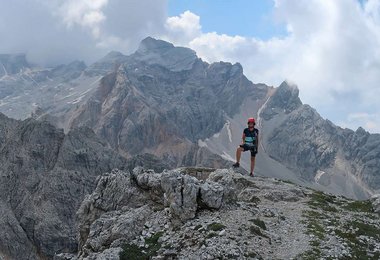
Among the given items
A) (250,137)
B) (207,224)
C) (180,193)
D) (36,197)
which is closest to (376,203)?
(250,137)

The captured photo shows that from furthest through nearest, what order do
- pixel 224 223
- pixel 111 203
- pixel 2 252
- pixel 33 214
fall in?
pixel 33 214
pixel 2 252
pixel 111 203
pixel 224 223

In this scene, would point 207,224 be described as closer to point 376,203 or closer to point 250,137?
point 250,137

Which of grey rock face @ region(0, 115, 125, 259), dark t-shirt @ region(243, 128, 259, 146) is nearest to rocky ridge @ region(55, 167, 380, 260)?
dark t-shirt @ region(243, 128, 259, 146)

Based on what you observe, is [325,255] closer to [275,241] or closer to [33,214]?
[275,241]

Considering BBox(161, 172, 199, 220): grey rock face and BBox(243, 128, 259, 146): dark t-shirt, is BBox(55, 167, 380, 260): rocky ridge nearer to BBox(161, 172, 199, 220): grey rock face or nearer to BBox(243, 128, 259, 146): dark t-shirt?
BBox(161, 172, 199, 220): grey rock face

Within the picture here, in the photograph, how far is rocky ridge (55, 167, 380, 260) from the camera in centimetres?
2491

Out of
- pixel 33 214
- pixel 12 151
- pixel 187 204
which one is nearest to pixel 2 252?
pixel 33 214

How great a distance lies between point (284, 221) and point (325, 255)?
213 inches

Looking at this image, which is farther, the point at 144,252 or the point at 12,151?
the point at 12,151

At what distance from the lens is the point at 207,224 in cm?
2667

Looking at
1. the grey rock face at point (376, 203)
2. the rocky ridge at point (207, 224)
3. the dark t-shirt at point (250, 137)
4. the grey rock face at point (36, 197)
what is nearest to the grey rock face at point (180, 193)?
the rocky ridge at point (207, 224)

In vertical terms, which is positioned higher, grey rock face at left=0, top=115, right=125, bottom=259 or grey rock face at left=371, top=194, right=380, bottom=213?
grey rock face at left=371, top=194, right=380, bottom=213

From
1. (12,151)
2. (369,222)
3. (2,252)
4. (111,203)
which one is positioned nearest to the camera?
(369,222)

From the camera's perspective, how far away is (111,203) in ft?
117
